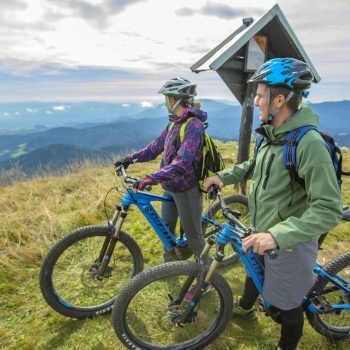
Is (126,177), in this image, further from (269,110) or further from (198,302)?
(269,110)

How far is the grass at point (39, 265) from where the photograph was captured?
3.66m

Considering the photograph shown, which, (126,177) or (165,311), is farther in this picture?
(126,177)

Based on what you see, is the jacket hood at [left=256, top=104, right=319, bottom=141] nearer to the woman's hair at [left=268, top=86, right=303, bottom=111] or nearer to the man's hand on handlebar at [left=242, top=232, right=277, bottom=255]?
the woman's hair at [left=268, top=86, right=303, bottom=111]

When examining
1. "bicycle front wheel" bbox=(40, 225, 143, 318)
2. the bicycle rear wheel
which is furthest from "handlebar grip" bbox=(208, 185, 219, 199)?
the bicycle rear wheel

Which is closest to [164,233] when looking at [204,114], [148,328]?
[148,328]

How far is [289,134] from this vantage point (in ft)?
7.68

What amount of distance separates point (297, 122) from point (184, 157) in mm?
1576

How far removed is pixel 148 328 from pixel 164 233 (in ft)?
4.19

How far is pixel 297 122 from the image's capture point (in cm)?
233

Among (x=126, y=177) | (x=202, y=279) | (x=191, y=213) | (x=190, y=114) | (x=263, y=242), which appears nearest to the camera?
(x=263, y=242)

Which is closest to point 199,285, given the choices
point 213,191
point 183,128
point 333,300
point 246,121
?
point 213,191

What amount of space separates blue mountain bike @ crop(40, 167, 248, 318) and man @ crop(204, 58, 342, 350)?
0.99 meters

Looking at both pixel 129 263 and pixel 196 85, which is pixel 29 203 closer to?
pixel 129 263

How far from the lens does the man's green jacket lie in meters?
2.11
